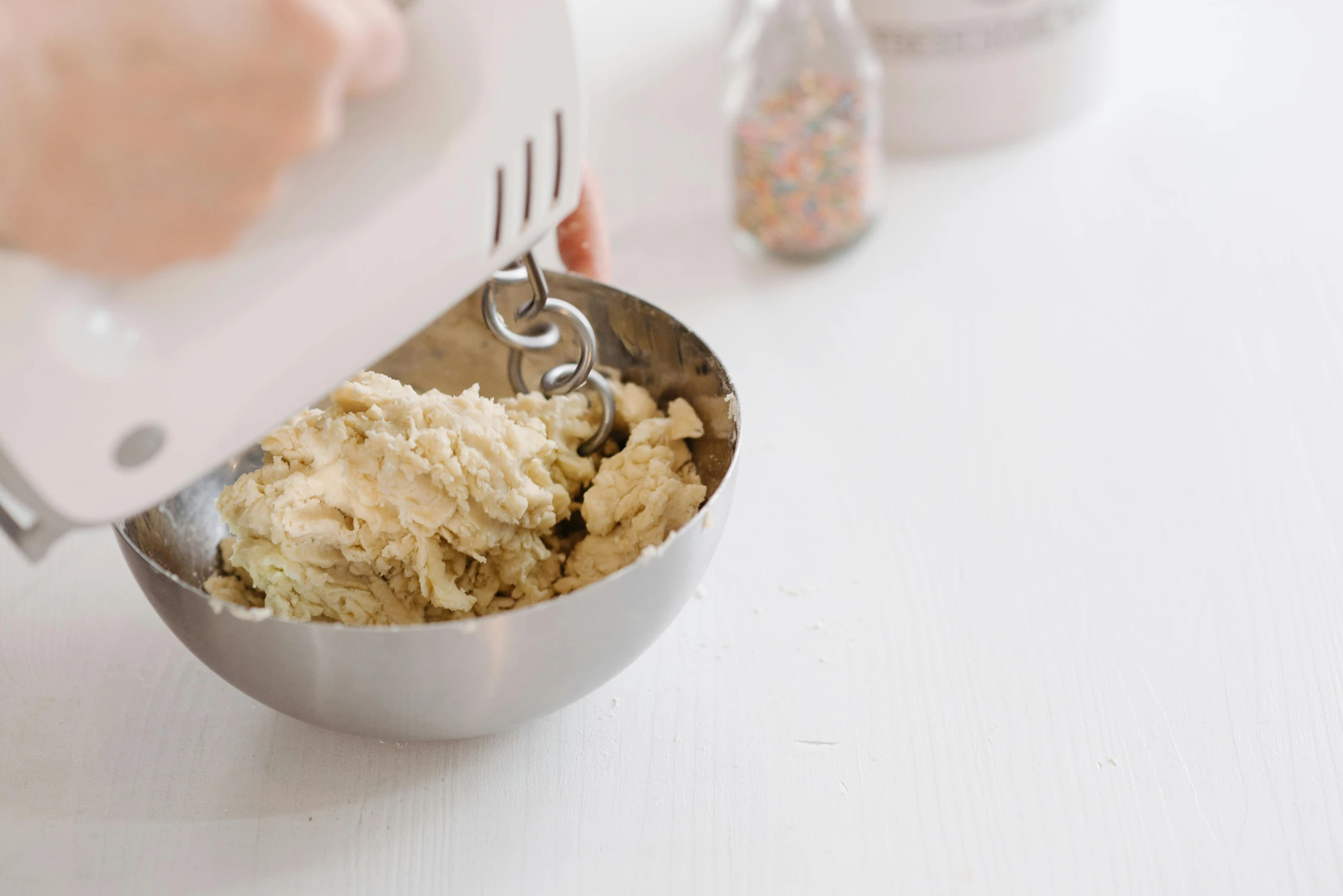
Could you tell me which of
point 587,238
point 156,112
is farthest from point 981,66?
point 156,112

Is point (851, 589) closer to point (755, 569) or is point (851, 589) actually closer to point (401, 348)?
point (755, 569)

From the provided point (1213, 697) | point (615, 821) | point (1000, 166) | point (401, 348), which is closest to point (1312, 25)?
point (1000, 166)

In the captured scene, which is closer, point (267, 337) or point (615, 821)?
point (267, 337)

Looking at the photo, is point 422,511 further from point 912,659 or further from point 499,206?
point 912,659

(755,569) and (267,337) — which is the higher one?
(267,337)

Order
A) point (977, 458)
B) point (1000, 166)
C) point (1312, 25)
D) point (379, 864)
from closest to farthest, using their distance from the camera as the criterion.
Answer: point (379, 864)
point (977, 458)
point (1000, 166)
point (1312, 25)

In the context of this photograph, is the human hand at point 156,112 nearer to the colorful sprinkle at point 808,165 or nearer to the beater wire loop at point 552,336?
the beater wire loop at point 552,336
